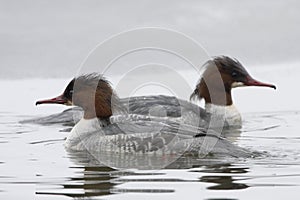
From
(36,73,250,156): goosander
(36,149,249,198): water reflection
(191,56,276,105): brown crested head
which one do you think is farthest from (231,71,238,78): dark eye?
(36,149,249,198): water reflection

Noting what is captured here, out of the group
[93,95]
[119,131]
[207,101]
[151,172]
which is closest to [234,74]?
[207,101]

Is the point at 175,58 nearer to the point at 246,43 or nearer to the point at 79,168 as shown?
the point at 246,43

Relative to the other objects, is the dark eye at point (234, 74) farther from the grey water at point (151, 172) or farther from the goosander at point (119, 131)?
the goosander at point (119, 131)

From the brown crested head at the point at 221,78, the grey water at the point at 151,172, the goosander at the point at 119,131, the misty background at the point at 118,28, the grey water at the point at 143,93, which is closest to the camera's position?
the grey water at the point at 151,172

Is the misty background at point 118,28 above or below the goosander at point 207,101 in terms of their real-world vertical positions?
above

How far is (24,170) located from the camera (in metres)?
6.78

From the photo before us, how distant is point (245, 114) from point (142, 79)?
6.25 feet

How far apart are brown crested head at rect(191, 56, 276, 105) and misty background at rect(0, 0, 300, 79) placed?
2660 mm

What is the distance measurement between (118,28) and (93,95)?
5867mm

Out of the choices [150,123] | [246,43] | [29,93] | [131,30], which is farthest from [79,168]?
[246,43]

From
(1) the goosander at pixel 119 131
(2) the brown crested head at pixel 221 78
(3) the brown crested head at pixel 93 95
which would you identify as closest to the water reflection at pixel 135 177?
(1) the goosander at pixel 119 131

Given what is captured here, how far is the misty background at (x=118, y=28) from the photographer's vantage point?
46.2 feet

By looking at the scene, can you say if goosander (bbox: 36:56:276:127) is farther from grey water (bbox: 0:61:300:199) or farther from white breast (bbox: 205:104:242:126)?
grey water (bbox: 0:61:300:199)

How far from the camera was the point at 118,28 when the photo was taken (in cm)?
1467
